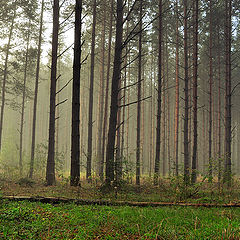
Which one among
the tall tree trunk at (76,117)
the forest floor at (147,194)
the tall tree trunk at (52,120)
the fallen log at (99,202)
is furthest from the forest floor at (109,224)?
the tall tree trunk at (52,120)

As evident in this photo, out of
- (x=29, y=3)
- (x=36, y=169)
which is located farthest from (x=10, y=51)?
(x=36, y=169)

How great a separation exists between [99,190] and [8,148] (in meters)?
24.8

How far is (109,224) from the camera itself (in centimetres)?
372

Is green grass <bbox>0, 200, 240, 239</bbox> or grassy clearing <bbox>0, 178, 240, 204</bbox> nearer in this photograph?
green grass <bbox>0, 200, 240, 239</bbox>

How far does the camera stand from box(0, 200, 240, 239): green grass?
3236 millimetres

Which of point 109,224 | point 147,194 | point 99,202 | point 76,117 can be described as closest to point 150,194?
point 147,194

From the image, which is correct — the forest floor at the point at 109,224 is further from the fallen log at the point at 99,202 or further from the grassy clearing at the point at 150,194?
the grassy clearing at the point at 150,194

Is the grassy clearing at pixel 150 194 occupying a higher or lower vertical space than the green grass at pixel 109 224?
lower

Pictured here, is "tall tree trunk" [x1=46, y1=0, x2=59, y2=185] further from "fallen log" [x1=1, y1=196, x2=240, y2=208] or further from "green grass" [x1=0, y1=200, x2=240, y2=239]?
"green grass" [x1=0, y1=200, x2=240, y2=239]

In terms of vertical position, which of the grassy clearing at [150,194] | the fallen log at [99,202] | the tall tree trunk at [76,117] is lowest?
the grassy clearing at [150,194]

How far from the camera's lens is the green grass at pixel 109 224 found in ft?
10.6

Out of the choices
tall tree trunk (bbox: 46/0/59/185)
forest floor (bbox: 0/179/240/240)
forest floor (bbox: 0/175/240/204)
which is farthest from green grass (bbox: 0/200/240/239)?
tall tree trunk (bbox: 46/0/59/185)

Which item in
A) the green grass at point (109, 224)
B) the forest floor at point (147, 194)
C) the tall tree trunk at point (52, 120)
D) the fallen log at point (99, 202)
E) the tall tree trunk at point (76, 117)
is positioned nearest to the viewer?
the green grass at point (109, 224)

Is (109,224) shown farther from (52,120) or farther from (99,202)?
(52,120)
